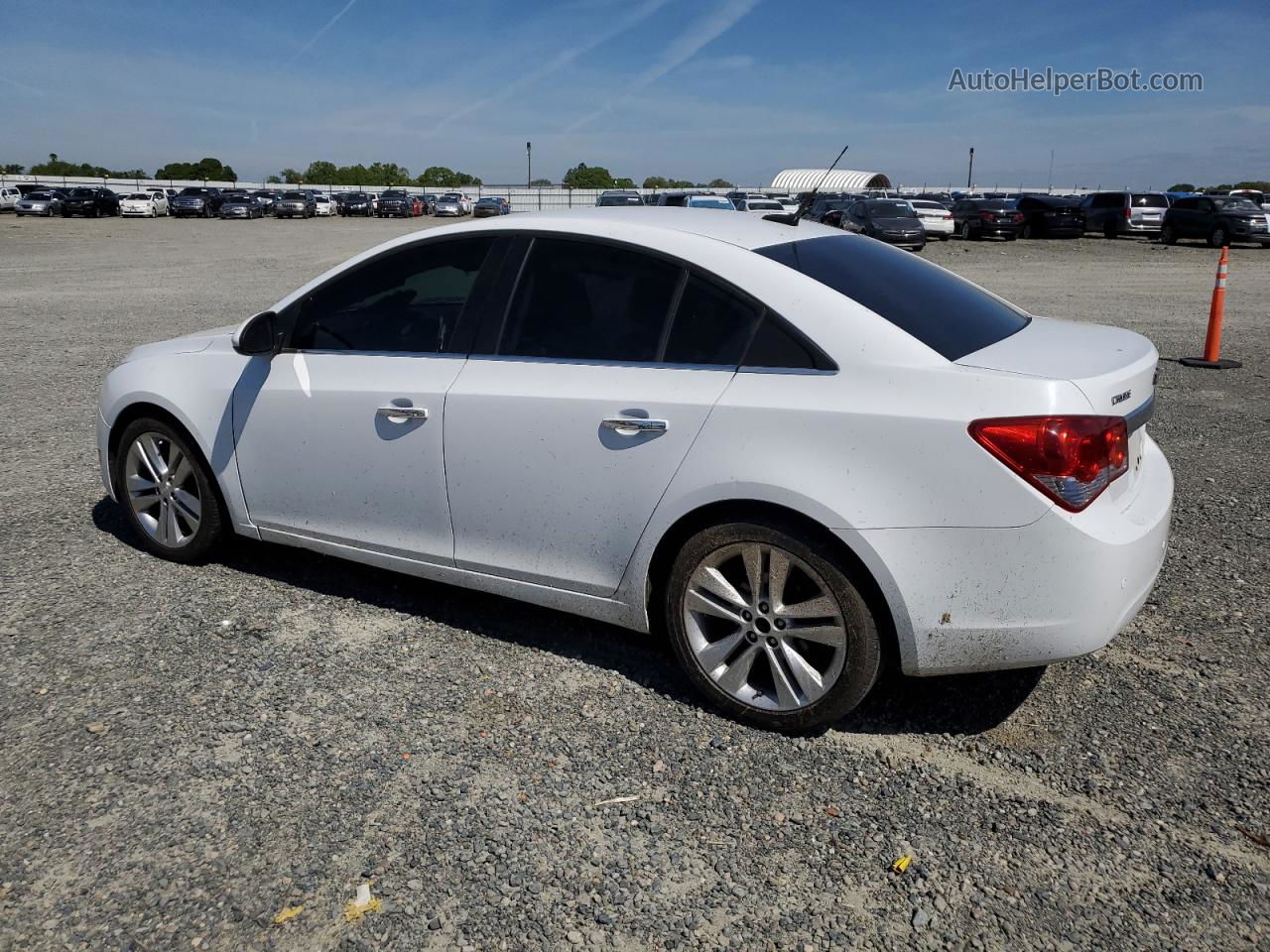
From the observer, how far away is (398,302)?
167 inches

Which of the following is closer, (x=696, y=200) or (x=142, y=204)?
(x=696, y=200)

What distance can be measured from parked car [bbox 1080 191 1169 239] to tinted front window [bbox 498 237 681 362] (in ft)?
123

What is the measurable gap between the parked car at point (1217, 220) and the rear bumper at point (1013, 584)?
3314 centimetres

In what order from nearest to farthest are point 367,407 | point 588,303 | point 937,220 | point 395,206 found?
1. point 588,303
2. point 367,407
3. point 937,220
4. point 395,206

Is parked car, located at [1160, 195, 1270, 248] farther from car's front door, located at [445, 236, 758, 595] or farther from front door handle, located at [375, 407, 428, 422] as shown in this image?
front door handle, located at [375, 407, 428, 422]

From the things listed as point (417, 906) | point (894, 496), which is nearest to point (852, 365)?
point (894, 496)

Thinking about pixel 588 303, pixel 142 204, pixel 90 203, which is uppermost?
pixel 588 303

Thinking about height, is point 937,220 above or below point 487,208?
below

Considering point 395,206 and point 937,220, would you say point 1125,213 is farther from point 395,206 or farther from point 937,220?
point 395,206

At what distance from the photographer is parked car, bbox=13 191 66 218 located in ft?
179

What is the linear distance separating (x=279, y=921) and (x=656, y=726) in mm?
1366

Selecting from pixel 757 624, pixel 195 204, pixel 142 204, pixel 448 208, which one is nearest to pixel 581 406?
pixel 757 624

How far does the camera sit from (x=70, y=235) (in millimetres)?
39562

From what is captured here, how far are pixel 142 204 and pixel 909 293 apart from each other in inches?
2517
